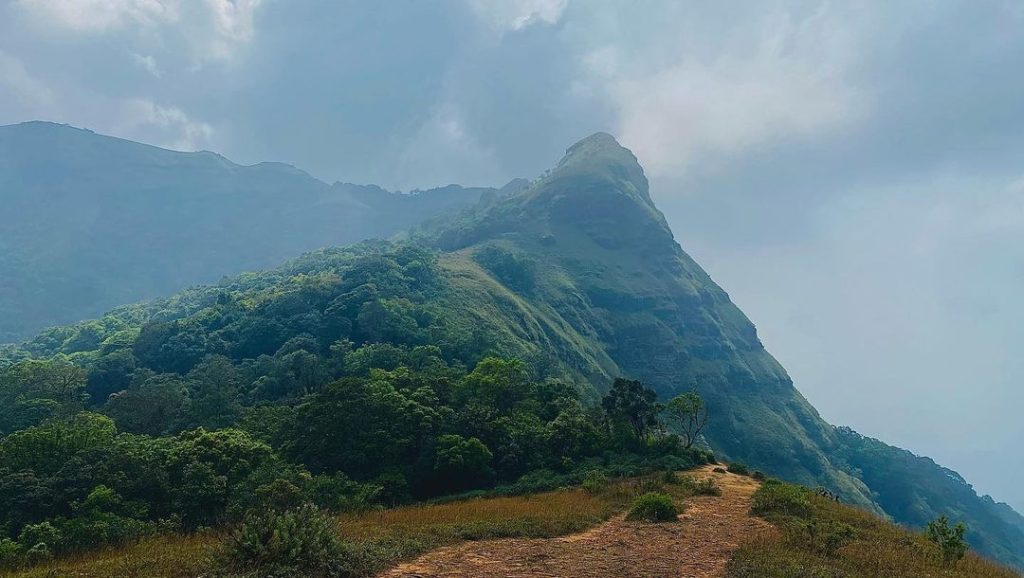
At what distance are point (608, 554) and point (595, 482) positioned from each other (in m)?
12.6

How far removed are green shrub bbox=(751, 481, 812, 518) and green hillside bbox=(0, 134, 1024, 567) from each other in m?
13.6

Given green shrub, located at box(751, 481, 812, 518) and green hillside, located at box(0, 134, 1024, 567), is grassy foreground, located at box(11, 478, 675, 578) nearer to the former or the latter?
green shrub, located at box(751, 481, 812, 518)

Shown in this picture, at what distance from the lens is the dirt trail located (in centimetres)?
1370

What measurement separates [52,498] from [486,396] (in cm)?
2888

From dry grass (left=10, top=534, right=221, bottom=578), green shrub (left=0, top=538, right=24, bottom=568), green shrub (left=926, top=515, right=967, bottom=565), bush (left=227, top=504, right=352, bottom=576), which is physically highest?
green shrub (left=926, top=515, right=967, bottom=565)

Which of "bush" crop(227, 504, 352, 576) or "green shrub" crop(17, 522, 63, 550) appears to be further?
"green shrub" crop(17, 522, 63, 550)

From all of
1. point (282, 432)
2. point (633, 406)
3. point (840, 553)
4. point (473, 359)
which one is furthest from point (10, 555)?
point (473, 359)

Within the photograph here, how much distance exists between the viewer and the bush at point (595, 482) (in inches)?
1072

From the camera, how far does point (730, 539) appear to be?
699 inches

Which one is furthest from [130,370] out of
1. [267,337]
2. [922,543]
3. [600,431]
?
[922,543]

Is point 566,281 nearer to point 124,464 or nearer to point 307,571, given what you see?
point 124,464

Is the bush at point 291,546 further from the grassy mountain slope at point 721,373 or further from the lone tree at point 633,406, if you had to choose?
the grassy mountain slope at point 721,373

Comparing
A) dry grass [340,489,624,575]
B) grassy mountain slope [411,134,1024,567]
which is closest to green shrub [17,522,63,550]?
dry grass [340,489,624,575]

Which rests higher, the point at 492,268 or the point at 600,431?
the point at 492,268
